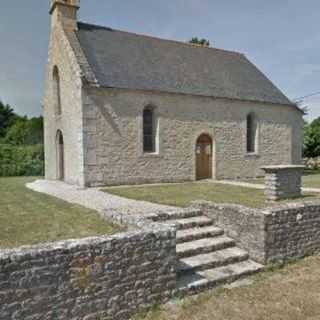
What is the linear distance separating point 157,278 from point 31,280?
1.79m

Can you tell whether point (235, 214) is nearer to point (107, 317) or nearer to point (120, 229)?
point (120, 229)

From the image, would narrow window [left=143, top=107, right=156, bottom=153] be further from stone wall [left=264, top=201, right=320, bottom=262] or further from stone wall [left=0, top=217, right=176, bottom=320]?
stone wall [left=0, top=217, right=176, bottom=320]

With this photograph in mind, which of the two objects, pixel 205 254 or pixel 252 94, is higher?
pixel 252 94

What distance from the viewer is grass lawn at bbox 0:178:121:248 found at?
559cm

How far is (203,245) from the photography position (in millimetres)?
6129

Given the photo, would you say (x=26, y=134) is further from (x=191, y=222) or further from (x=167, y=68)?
(x=191, y=222)

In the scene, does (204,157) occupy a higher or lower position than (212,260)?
higher

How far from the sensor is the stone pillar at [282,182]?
30.2 feet

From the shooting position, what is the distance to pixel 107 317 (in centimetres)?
426

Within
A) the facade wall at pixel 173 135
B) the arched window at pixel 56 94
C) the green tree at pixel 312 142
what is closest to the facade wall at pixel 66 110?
the arched window at pixel 56 94

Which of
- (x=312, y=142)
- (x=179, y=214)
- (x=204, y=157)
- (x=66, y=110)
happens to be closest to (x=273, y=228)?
(x=179, y=214)

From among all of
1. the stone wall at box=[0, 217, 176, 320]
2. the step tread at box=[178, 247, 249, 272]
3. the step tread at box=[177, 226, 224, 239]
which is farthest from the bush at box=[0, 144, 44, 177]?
the stone wall at box=[0, 217, 176, 320]

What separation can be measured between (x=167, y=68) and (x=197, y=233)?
12.2 meters

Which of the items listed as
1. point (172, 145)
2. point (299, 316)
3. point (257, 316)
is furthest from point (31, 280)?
point (172, 145)
